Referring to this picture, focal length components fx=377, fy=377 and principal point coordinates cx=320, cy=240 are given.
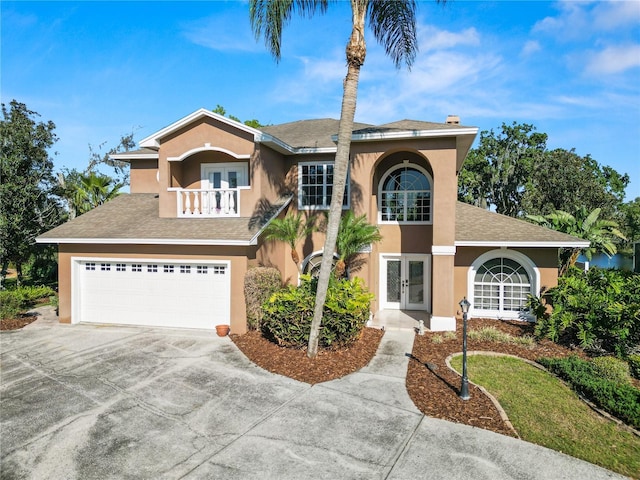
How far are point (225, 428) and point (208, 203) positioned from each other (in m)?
9.50

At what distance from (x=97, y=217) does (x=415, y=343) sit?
13396mm

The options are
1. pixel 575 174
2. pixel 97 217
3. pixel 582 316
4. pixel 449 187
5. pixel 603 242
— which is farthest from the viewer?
pixel 575 174

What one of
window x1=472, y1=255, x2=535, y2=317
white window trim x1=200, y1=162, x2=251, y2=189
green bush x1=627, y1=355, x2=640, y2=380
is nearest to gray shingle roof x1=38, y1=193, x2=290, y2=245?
white window trim x1=200, y1=162, x2=251, y2=189

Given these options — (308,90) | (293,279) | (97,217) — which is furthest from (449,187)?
(97,217)

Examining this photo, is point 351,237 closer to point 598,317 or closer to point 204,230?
point 204,230

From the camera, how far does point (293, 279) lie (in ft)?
51.9

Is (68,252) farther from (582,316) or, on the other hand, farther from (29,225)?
(582,316)

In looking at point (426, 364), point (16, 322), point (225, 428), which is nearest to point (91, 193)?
point (16, 322)

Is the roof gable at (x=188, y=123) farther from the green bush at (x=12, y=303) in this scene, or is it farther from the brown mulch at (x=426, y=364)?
the green bush at (x=12, y=303)

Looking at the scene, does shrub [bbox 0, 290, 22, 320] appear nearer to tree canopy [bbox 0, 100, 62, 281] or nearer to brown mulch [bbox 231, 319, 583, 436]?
tree canopy [bbox 0, 100, 62, 281]

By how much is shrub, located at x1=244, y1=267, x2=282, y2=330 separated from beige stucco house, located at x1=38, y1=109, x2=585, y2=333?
10.7 inches

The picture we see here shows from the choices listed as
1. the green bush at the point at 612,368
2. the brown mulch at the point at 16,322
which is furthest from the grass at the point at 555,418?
the brown mulch at the point at 16,322

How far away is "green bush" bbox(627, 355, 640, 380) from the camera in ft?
30.5

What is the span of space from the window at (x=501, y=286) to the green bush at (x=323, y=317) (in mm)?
6182
